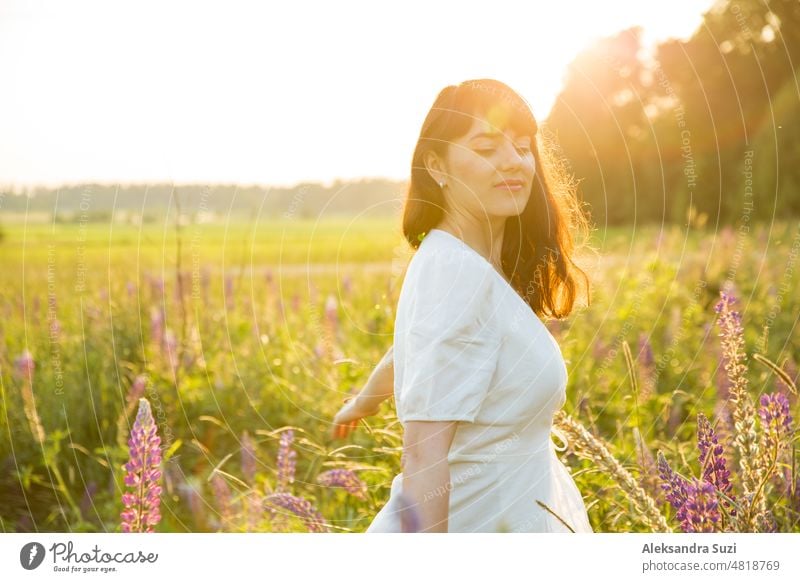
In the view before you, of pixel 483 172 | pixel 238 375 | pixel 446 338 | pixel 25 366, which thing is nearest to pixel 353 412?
pixel 446 338

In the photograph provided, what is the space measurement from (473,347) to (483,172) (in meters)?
0.42

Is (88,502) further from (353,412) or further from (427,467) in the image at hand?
(427,467)

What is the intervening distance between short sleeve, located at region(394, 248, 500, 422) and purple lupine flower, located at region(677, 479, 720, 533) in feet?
1.41

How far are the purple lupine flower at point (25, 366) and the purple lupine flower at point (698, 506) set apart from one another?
7.05 feet

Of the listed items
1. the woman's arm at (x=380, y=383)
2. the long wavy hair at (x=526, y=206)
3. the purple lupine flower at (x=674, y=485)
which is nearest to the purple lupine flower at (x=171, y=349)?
the woman's arm at (x=380, y=383)

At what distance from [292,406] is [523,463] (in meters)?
1.55

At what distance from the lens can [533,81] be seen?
2396mm

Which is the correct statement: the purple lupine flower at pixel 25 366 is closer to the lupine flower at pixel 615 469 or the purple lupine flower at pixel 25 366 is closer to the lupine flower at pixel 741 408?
the lupine flower at pixel 615 469

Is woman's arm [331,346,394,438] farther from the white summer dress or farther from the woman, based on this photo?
the white summer dress

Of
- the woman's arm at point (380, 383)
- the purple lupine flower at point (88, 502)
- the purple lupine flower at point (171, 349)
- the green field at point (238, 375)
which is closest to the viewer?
the woman's arm at point (380, 383)

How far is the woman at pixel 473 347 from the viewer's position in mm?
1638
